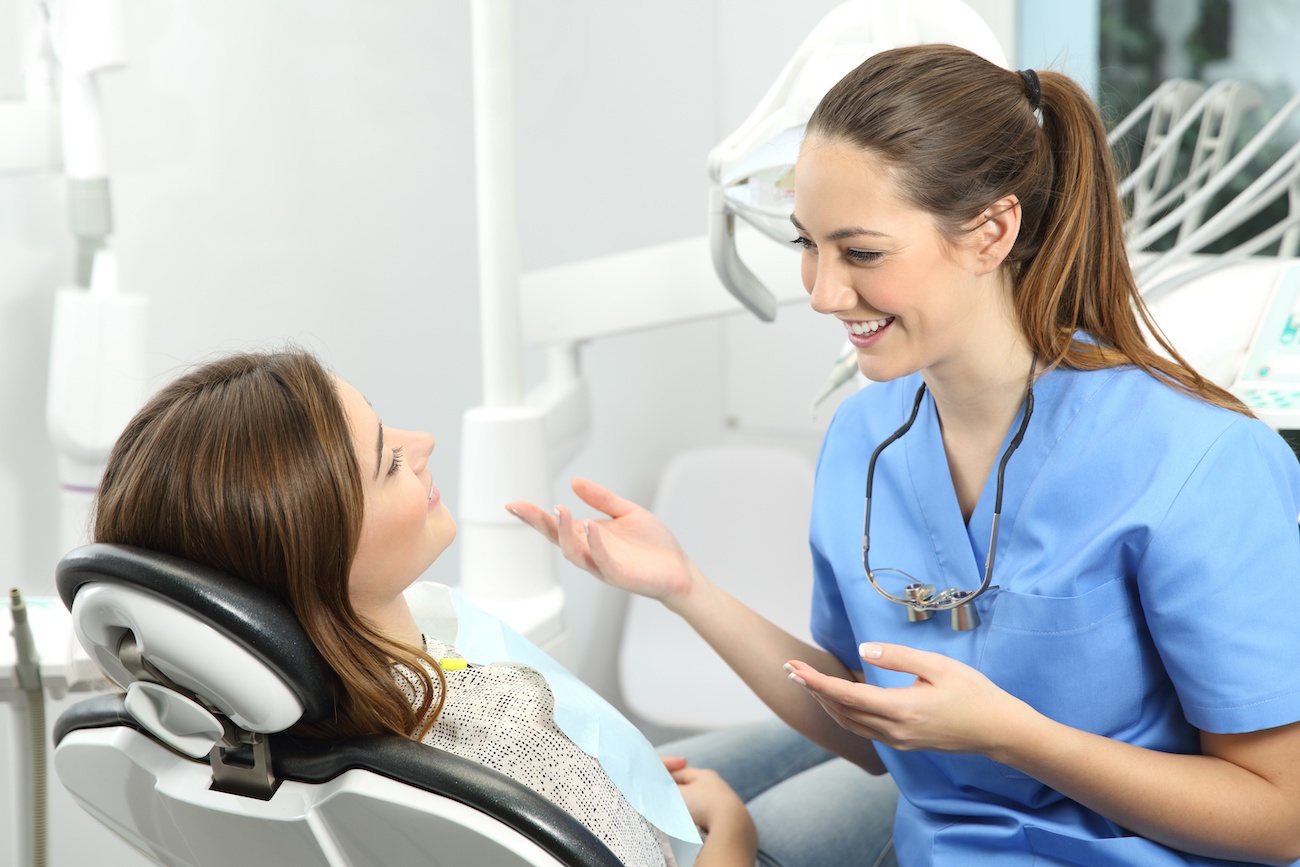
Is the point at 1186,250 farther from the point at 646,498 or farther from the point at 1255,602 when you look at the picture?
the point at 646,498

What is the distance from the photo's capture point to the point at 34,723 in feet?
3.52

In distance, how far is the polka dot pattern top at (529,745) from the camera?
825 millimetres

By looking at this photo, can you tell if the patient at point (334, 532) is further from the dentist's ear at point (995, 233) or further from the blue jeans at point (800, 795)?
the dentist's ear at point (995, 233)

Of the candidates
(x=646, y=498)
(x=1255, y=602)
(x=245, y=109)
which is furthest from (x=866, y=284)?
(x=646, y=498)

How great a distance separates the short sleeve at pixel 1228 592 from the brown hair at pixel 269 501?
575mm

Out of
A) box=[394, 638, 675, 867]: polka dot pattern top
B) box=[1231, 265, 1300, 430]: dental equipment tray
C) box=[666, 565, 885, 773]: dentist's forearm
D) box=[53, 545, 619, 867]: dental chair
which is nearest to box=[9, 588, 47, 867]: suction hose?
box=[53, 545, 619, 867]: dental chair

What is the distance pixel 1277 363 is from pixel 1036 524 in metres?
0.52

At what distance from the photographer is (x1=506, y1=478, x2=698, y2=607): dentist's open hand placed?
1072mm

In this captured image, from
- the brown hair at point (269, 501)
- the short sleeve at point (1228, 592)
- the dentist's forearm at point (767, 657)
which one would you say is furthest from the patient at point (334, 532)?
the short sleeve at point (1228, 592)

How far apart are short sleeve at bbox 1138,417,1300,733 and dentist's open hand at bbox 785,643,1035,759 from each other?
0.14m

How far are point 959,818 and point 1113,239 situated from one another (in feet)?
1.76

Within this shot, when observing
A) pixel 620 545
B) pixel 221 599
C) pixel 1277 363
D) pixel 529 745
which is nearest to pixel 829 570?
pixel 620 545

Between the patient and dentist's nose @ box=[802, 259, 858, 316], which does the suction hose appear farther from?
dentist's nose @ box=[802, 259, 858, 316]

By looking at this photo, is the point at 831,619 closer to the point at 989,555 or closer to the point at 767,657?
the point at 767,657
